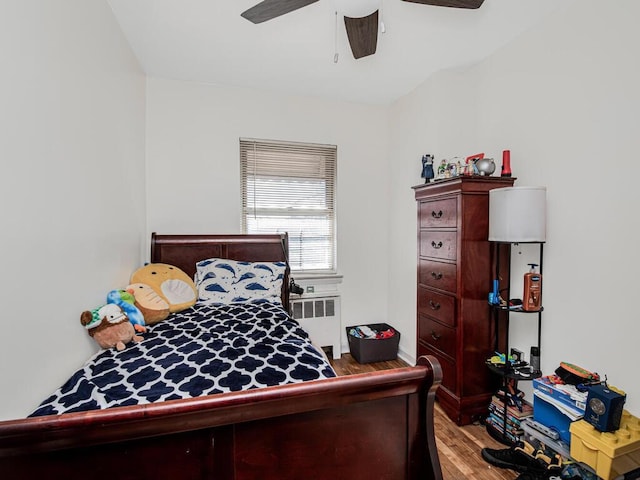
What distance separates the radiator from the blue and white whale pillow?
20.6 inches

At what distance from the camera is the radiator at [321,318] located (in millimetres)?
3127

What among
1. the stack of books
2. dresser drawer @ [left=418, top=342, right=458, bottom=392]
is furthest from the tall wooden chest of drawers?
the stack of books

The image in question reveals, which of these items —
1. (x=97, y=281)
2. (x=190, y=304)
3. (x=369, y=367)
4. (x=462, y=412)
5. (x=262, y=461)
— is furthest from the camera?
(x=369, y=367)

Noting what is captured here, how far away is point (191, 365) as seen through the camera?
1.36 meters

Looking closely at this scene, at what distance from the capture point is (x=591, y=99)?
176 centimetres

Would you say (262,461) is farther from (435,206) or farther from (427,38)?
(427,38)

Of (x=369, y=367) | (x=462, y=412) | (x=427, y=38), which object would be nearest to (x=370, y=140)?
(x=427, y=38)

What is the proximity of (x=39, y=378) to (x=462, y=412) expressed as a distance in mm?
2252

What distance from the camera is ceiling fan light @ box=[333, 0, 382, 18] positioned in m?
1.42

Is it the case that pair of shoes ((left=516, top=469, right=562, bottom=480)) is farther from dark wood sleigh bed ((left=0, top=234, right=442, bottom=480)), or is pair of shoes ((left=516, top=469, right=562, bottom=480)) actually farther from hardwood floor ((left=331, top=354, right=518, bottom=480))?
dark wood sleigh bed ((left=0, top=234, right=442, bottom=480))

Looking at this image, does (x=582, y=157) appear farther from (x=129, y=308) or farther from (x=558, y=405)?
(x=129, y=308)

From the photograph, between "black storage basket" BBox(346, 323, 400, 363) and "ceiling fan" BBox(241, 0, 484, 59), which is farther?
"black storage basket" BBox(346, 323, 400, 363)

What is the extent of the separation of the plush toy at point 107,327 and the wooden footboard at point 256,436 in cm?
95

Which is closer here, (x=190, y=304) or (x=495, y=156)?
(x=190, y=304)
